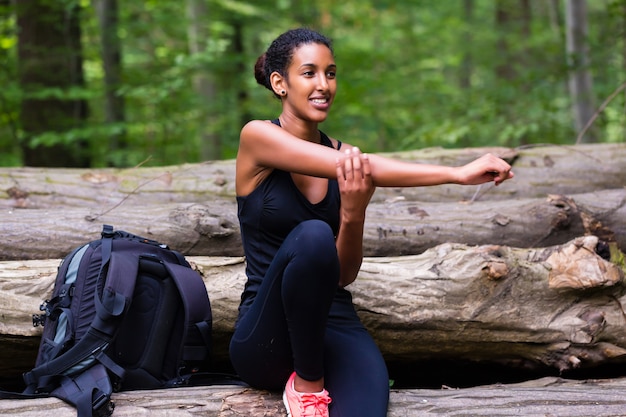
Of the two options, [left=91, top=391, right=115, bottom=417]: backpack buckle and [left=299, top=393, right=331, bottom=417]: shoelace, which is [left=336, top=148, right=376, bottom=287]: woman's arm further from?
[left=91, top=391, right=115, bottom=417]: backpack buckle

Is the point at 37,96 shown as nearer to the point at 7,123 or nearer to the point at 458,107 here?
the point at 7,123

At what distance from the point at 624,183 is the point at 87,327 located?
12.0 ft

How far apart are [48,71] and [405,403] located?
596 cm

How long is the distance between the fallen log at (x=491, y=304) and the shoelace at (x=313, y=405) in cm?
81

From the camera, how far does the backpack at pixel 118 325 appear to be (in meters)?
2.40

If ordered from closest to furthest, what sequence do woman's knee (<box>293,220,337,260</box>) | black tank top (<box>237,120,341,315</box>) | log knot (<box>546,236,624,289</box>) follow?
woman's knee (<box>293,220,337,260</box>) < black tank top (<box>237,120,341,315</box>) < log knot (<box>546,236,624,289</box>)

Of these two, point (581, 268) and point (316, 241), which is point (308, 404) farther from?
point (581, 268)

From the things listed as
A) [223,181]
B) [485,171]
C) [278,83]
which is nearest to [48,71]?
[223,181]

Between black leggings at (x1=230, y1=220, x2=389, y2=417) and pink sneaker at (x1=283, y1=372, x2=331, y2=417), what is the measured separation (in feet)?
0.13

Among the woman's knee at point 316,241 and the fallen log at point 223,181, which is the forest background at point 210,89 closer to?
the fallen log at point 223,181

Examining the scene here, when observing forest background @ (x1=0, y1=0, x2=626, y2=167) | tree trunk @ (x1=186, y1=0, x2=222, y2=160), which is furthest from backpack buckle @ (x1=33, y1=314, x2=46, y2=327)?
tree trunk @ (x1=186, y1=0, x2=222, y2=160)

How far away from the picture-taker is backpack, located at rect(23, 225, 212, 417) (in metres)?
2.40

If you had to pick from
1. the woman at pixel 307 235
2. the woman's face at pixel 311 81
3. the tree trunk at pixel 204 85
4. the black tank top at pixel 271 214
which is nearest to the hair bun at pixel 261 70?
the woman at pixel 307 235

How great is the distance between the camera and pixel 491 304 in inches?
121
